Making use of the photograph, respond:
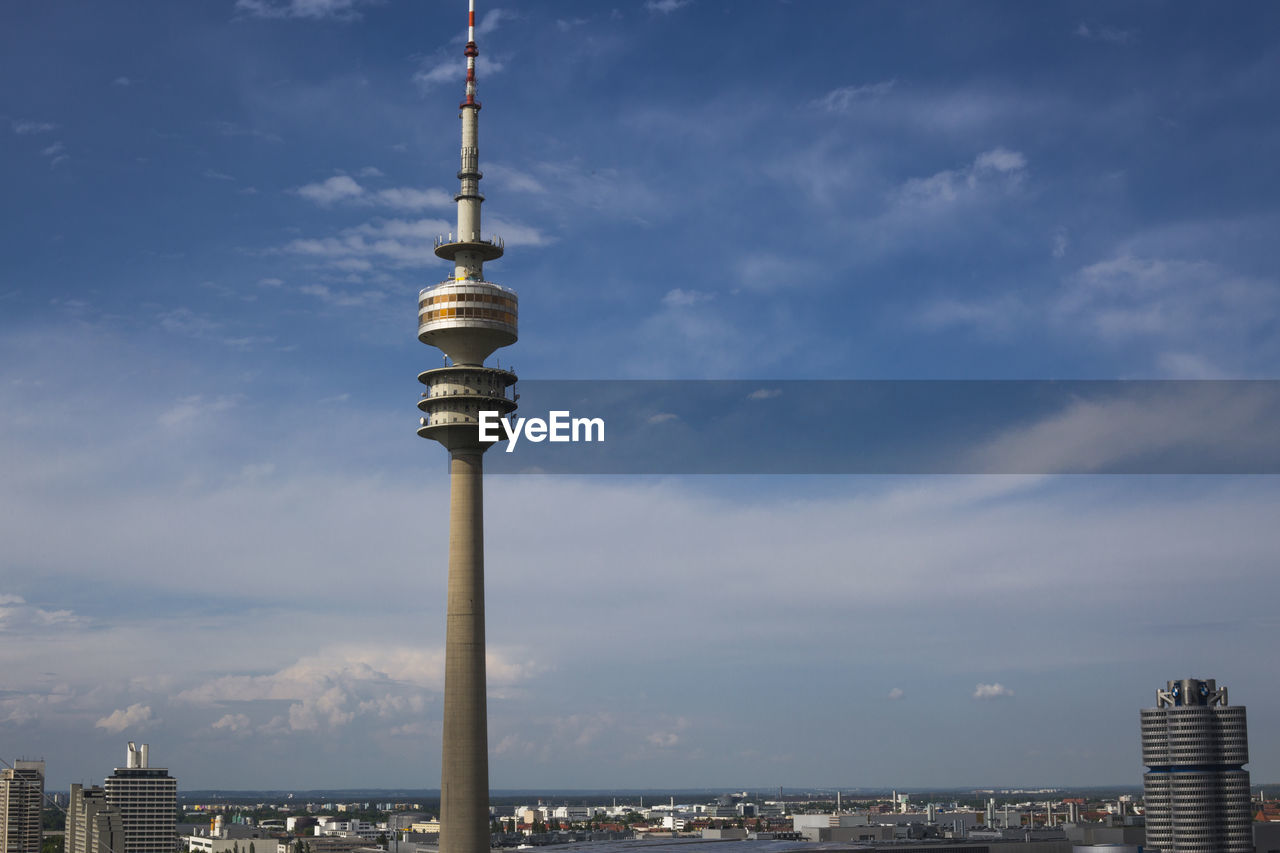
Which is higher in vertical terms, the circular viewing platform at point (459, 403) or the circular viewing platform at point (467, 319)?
the circular viewing platform at point (467, 319)

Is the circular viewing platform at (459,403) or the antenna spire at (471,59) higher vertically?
the antenna spire at (471,59)

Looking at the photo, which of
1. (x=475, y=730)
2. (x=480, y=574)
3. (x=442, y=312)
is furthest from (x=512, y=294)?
(x=475, y=730)

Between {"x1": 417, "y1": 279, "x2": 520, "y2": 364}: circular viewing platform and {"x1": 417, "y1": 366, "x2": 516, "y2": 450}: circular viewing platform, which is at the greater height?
{"x1": 417, "y1": 279, "x2": 520, "y2": 364}: circular viewing platform

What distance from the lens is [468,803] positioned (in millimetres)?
138625

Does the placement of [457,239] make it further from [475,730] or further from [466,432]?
[475,730]

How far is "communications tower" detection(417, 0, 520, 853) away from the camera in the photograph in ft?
455

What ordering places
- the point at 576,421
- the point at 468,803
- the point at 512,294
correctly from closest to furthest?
the point at 576,421 < the point at 468,803 < the point at 512,294

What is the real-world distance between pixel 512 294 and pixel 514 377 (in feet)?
29.4

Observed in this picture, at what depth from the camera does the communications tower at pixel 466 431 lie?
5458 inches

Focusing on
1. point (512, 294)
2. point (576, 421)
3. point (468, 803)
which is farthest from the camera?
point (512, 294)

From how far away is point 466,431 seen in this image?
145125 mm

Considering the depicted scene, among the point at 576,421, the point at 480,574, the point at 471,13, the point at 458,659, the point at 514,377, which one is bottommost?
the point at 458,659

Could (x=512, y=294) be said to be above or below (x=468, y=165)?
below

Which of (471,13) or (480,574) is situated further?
(471,13)
